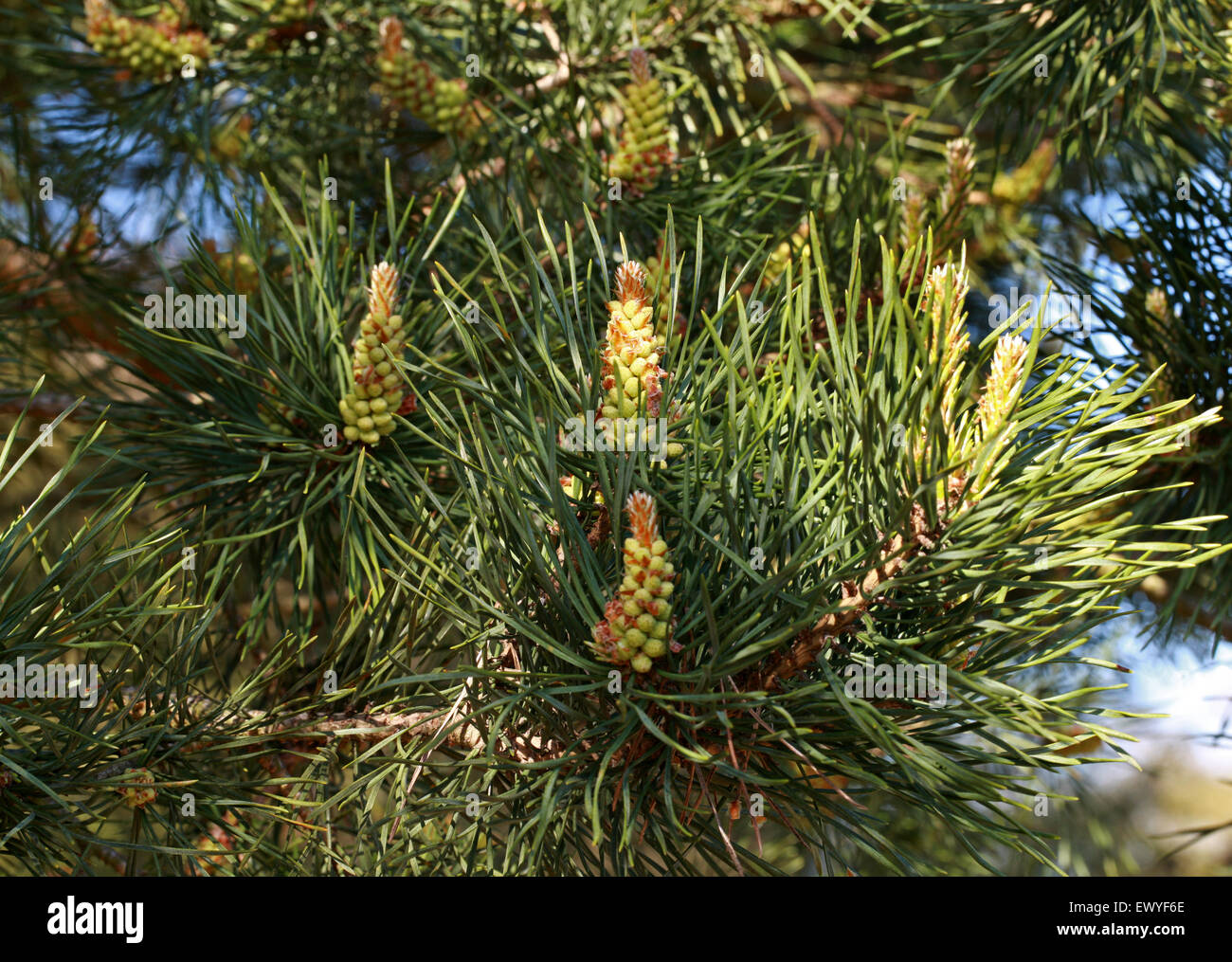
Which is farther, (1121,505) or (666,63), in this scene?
(666,63)

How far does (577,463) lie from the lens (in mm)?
535

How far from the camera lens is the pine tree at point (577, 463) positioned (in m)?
0.47

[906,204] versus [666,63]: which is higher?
[666,63]

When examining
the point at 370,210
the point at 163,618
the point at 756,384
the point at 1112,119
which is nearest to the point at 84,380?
the point at 370,210

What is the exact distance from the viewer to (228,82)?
110 centimetres

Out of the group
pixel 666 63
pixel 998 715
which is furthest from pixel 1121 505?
pixel 666 63

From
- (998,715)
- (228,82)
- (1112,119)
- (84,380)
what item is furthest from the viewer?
(1112,119)

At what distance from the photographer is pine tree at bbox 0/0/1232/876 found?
1.53 ft

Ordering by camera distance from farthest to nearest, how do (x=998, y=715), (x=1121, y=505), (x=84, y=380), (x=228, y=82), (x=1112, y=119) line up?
(x=1112, y=119)
(x=228, y=82)
(x=84, y=380)
(x=1121, y=505)
(x=998, y=715)

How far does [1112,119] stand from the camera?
49.9 inches
